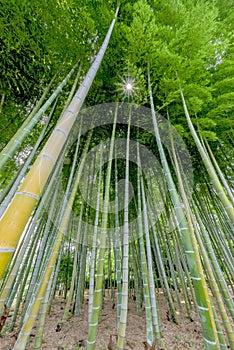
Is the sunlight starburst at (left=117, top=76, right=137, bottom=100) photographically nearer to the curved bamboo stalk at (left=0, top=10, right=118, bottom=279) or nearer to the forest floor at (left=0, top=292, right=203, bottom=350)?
the curved bamboo stalk at (left=0, top=10, right=118, bottom=279)

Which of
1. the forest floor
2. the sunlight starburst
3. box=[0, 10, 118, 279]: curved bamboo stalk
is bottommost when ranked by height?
the forest floor

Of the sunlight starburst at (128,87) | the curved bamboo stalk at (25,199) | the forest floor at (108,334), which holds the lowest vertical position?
the forest floor at (108,334)

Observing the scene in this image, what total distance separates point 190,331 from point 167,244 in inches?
43.4

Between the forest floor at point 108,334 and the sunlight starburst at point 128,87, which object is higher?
the sunlight starburst at point 128,87

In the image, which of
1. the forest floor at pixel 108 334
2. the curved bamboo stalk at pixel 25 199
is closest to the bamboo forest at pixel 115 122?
the forest floor at pixel 108 334

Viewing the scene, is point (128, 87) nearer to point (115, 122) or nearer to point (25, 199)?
point (115, 122)

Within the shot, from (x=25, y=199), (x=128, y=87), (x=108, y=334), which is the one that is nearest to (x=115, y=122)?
(x=128, y=87)

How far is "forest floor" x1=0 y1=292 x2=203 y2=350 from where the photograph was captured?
5.49 ft

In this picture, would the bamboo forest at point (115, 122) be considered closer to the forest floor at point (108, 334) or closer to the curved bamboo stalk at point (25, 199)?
the forest floor at point (108, 334)

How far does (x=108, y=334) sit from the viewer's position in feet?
6.23

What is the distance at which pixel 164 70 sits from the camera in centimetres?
172

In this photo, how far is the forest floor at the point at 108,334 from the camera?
1672 millimetres

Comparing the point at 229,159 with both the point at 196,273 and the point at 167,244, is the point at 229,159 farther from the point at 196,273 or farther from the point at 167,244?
the point at 196,273

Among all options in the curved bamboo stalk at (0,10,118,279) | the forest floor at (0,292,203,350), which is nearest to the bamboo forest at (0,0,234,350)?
the forest floor at (0,292,203,350)
